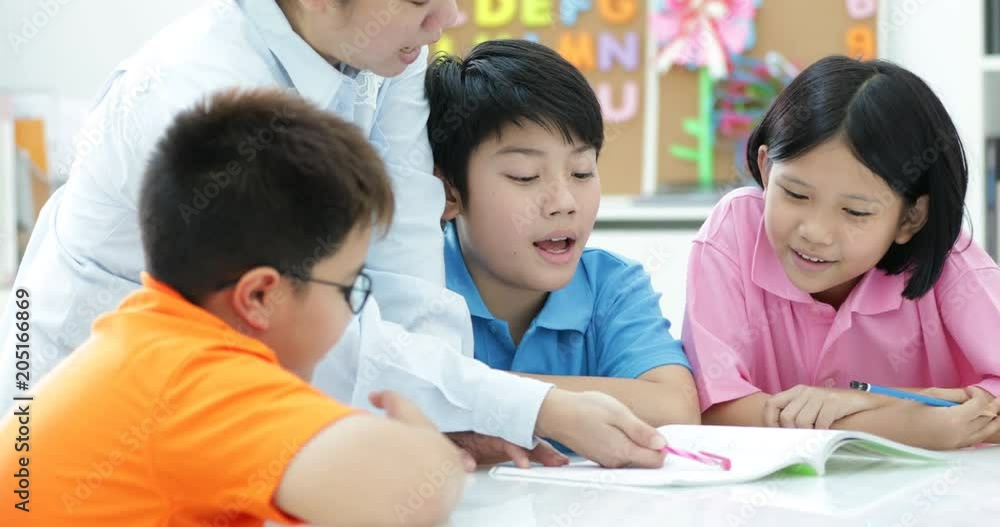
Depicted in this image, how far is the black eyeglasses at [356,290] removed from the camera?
82 cm

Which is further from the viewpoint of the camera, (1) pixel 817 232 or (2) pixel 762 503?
(1) pixel 817 232

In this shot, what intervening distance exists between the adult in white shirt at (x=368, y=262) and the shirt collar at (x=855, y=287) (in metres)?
0.41

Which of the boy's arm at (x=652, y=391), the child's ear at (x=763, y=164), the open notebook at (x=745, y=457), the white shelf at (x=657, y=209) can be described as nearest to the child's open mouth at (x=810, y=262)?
the child's ear at (x=763, y=164)

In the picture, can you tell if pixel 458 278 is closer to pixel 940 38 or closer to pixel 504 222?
pixel 504 222

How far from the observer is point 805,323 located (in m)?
1.44

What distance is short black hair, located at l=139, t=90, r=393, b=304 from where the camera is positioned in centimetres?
77

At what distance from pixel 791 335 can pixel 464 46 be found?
222 cm

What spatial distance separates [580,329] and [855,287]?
1.12 feet

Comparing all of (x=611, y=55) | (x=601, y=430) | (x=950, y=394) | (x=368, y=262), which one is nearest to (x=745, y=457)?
(x=601, y=430)
